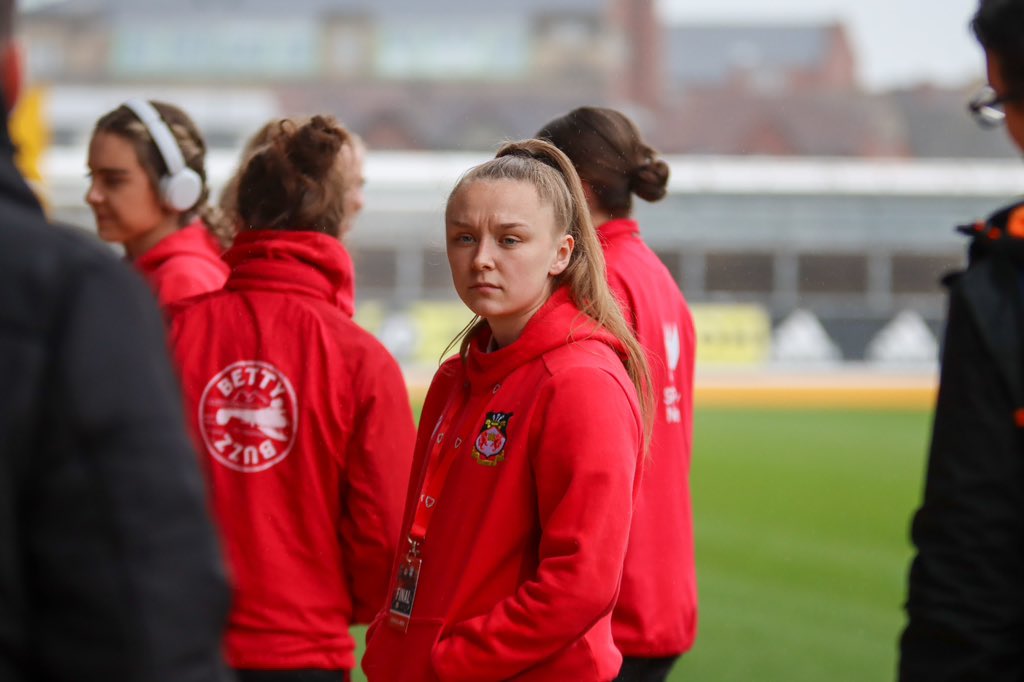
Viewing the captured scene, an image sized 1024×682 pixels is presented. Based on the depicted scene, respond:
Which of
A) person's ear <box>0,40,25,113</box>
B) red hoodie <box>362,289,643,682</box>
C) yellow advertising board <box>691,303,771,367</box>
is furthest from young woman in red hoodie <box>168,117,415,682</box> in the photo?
yellow advertising board <box>691,303,771,367</box>

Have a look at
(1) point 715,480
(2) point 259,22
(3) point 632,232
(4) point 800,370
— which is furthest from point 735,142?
(3) point 632,232

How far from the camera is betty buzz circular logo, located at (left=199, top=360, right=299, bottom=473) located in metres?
2.82

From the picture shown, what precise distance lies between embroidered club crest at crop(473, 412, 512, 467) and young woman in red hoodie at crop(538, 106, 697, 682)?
0.60 m

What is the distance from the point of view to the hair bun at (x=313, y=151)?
304 centimetres

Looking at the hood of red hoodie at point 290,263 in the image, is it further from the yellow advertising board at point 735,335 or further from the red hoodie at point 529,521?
the yellow advertising board at point 735,335

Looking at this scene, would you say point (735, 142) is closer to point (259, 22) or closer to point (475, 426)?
point (259, 22)

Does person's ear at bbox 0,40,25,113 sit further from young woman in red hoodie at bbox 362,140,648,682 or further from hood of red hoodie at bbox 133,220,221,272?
hood of red hoodie at bbox 133,220,221,272

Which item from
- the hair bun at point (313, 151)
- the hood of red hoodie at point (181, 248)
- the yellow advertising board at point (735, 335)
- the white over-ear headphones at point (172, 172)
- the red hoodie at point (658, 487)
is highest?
the hair bun at point (313, 151)

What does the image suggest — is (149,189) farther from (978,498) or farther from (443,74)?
(443,74)

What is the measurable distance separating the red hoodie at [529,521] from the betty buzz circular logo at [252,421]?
38cm

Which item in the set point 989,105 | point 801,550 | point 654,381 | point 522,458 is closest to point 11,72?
point 522,458

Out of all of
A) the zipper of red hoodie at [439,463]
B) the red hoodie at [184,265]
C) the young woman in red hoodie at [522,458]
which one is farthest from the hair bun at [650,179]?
the red hoodie at [184,265]

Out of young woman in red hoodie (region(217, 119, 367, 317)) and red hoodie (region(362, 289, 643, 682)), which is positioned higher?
young woman in red hoodie (region(217, 119, 367, 317))

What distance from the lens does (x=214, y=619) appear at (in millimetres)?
1327
